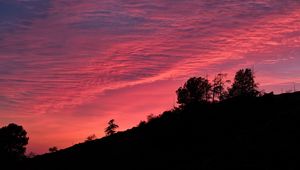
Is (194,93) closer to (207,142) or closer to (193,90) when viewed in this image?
(193,90)

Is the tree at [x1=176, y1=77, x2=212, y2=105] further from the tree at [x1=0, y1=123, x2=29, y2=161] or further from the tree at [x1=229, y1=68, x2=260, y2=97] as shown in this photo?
the tree at [x1=0, y1=123, x2=29, y2=161]

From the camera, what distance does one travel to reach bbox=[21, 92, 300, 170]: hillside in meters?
26.1

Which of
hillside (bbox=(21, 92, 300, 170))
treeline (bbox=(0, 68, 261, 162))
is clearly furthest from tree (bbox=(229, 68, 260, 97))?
hillside (bbox=(21, 92, 300, 170))

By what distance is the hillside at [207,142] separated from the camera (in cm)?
2614

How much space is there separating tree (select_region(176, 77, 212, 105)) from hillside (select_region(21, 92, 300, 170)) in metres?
42.0

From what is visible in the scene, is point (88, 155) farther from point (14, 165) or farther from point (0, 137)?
point (0, 137)

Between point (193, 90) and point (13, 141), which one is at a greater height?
point (193, 90)

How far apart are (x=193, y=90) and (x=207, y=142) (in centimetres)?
6132

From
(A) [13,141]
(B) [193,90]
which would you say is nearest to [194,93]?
(B) [193,90]

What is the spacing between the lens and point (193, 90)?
323 feet

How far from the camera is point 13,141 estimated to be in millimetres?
96125

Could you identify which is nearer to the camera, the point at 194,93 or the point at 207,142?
the point at 207,142

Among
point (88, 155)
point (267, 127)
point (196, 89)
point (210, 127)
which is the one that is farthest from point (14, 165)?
point (196, 89)

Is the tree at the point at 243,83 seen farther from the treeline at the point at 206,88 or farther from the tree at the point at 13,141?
the tree at the point at 13,141
